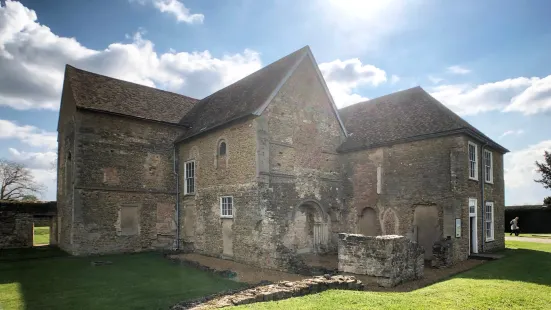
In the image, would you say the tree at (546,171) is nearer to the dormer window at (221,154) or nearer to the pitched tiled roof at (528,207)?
the pitched tiled roof at (528,207)

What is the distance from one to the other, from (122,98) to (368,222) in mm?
Answer: 17270

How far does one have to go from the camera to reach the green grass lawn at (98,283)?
34.6 ft

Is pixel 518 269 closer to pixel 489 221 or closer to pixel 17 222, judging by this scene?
pixel 489 221

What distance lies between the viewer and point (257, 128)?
1692 centimetres

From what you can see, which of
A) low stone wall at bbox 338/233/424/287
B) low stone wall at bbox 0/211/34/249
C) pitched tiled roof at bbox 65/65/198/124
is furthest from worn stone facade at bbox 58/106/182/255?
low stone wall at bbox 338/233/424/287

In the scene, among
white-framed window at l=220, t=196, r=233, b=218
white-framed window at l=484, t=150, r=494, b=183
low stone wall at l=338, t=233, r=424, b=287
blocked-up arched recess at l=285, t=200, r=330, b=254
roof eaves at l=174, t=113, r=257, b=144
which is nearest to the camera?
low stone wall at l=338, t=233, r=424, b=287

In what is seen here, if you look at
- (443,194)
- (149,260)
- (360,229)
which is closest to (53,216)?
(149,260)

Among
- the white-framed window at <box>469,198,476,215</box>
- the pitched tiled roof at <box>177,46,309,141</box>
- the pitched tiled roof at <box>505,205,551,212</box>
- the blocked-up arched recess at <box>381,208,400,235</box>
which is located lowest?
the pitched tiled roof at <box>505,205,551,212</box>

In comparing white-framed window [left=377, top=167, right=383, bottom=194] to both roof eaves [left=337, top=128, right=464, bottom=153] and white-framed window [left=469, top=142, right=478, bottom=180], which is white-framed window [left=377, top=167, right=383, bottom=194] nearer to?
roof eaves [left=337, top=128, right=464, bottom=153]

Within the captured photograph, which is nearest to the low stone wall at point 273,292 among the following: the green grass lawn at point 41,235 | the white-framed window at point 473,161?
the white-framed window at point 473,161

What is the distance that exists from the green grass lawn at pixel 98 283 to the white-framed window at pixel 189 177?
15.8 ft

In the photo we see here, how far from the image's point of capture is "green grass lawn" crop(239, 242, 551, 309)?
8822 mm

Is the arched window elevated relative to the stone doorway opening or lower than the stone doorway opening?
elevated

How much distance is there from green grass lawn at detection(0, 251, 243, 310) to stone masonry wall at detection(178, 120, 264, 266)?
251cm
